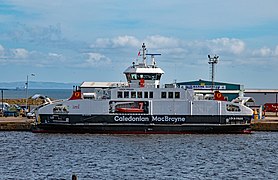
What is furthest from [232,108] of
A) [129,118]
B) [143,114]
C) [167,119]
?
[129,118]

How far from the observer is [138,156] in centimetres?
4981

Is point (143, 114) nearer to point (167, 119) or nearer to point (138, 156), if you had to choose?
point (167, 119)

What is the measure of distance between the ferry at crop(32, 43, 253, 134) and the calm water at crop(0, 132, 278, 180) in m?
1.57

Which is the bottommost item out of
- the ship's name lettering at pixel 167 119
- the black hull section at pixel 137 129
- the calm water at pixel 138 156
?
the calm water at pixel 138 156

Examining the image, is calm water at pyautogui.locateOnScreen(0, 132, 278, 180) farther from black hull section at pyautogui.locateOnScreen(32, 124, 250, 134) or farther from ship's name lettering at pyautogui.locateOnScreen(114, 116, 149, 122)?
ship's name lettering at pyautogui.locateOnScreen(114, 116, 149, 122)

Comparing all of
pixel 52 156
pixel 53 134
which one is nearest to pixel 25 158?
pixel 52 156

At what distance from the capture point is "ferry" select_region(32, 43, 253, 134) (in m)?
65.4

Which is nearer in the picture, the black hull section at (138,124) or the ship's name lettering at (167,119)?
the black hull section at (138,124)

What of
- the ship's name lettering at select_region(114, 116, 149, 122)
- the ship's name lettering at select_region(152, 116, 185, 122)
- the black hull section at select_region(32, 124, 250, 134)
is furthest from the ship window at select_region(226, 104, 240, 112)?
the ship's name lettering at select_region(114, 116, 149, 122)

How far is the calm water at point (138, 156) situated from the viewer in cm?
4109

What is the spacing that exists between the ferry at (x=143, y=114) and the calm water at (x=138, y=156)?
5.15 ft

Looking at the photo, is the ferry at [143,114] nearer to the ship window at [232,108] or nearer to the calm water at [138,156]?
the ship window at [232,108]

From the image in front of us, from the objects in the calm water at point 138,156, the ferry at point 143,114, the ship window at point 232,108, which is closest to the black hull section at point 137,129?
the ferry at point 143,114

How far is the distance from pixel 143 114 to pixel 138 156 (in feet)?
52.4
